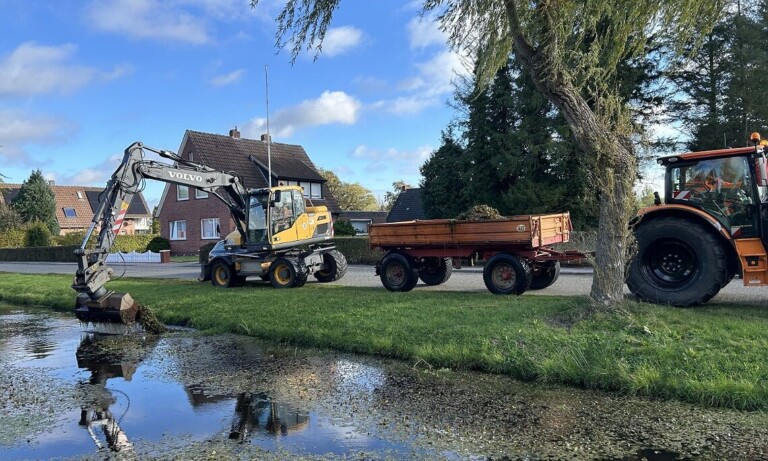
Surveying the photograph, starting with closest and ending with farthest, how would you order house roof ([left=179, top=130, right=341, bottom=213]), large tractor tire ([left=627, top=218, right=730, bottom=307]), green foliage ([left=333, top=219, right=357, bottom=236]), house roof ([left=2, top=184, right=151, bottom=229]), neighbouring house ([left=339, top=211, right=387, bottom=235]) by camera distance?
1. large tractor tire ([left=627, top=218, right=730, bottom=307])
2. green foliage ([left=333, top=219, right=357, bottom=236])
3. house roof ([left=179, top=130, right=341, bottom=213])
4. house roof ([left=2, top=184, right=151, bottom=229])
5. neighbouring house ([left=339, top=211, right=387, bottom=235])

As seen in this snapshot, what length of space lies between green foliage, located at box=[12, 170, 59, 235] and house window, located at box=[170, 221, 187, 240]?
21386 millimetres

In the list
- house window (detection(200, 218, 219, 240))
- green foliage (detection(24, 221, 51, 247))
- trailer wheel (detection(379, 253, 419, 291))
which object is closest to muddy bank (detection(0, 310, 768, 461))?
trailer wheel (detection(379, 253, 419, 291))

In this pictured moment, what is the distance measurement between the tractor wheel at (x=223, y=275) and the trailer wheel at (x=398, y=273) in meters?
4.95

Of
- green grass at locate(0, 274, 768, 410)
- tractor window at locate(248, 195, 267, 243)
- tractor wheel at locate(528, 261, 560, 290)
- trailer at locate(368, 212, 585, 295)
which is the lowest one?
green grass at locate(0, 274, 768, 410)

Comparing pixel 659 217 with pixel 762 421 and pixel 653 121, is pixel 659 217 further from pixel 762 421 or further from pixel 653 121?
pixel 653 121

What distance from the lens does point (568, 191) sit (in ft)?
81.0

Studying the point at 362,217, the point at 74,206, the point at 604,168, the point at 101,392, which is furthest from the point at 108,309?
the point at 74,206

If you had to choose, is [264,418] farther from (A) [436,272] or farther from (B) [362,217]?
(B) [362,217]

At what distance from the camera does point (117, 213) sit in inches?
476

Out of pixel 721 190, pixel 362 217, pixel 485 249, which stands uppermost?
pixel 362 217

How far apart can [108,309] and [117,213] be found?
2.52 metres

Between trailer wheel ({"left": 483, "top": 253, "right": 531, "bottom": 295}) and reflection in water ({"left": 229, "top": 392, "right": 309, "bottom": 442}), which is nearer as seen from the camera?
reflection in water ({"left": 229, "top": 392, "right": 309, "bottom": 442})

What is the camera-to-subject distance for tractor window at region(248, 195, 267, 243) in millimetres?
15766

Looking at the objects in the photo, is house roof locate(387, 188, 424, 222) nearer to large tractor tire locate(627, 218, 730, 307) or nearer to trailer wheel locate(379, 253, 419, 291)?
trailer wheel locate(379, 253, 419, 291)
